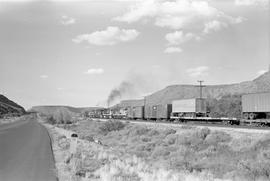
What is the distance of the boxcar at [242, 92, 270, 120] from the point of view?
4019 cm

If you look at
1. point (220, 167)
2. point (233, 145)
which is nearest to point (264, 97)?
point (233, 145)

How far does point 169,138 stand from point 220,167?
1428 cm

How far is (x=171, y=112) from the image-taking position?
2721 inches

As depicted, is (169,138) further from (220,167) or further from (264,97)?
(220,167)

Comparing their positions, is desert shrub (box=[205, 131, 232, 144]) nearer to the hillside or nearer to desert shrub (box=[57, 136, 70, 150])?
desert shrub (box=[57, 136, 70, 150])

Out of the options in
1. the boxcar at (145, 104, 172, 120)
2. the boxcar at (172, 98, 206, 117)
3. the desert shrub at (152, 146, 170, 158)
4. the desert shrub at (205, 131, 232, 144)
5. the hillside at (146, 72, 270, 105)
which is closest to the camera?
the desert shrub at (152, 146, 170, 158)

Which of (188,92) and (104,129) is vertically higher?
(188,92)

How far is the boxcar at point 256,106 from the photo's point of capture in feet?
132

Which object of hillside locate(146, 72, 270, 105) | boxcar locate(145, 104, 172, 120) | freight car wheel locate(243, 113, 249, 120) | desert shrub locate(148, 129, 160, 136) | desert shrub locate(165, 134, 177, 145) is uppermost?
hillside locate(146, 72, 270, 105)

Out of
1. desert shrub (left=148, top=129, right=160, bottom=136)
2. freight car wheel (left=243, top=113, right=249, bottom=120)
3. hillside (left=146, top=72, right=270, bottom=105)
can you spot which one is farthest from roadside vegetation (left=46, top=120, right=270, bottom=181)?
hillside (left=146, top=72, right=270, bottom=105)

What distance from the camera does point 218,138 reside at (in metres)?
29.9

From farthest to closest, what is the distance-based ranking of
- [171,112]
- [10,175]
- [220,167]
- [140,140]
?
[171,112]
[140,140]
[220,167]
[10,175]

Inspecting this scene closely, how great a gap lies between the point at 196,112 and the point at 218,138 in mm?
29010

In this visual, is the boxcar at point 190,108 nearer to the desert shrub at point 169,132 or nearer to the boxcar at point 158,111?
the boxcar at point 158,111
